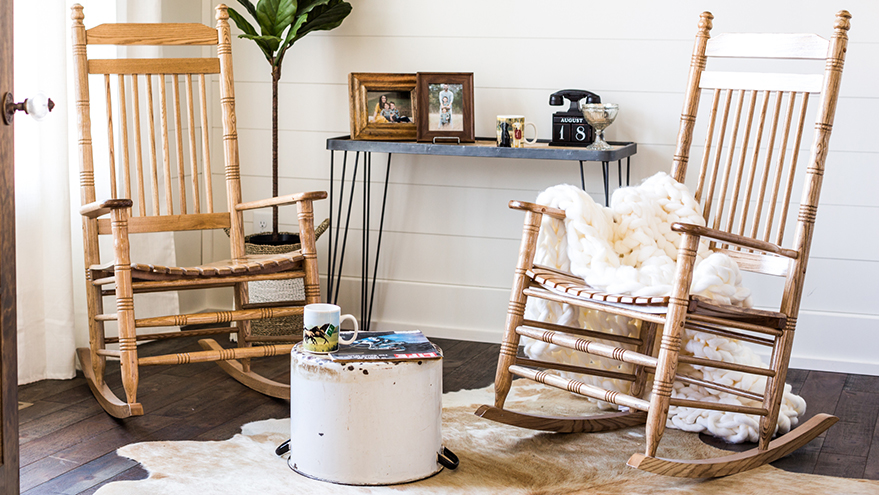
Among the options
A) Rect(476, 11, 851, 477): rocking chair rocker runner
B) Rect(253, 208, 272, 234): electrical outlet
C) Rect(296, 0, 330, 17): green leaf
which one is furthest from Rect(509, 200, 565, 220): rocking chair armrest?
Rect(253, 208, 272, 234): electrical outlet

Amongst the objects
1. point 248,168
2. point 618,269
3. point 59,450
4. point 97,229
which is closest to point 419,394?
point 618,269

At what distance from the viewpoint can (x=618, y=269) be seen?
6.19ft

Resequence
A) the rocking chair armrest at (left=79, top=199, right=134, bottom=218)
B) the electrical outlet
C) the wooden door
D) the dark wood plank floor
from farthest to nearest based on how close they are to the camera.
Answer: the electrical outlet < the rocking chair armrest at (left=79, top=199, right=134, bottom=218) < the dark wood plank floor < the wooden door

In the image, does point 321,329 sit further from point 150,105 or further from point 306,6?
point 306,6

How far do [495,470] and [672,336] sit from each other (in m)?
0.46

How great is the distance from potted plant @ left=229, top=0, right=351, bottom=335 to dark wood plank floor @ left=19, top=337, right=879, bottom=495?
8.8 inches

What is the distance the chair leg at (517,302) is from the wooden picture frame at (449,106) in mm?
801

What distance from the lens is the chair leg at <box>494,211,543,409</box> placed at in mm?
1944

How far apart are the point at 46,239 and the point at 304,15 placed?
100 cm

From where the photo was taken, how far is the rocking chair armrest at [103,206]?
6.24 feet

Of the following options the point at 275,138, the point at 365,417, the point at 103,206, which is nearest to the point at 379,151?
the point at 275,138

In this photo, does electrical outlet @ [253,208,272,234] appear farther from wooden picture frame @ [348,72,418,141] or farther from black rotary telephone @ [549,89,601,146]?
black rotary telephone @ [549,89,601,146]

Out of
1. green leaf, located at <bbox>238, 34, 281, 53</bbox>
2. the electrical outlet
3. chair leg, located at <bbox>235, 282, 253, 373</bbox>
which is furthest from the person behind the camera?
the electrical outlet

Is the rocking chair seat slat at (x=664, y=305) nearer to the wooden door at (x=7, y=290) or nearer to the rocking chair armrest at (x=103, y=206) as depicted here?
the rocking chair armrest at (x=103, y=206)
